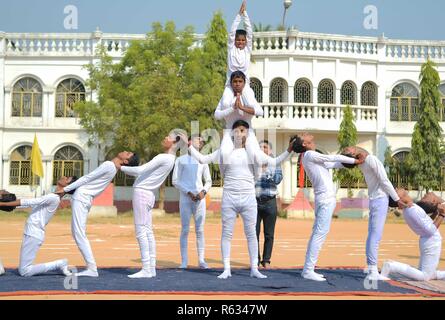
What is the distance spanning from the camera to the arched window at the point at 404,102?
31.6 m

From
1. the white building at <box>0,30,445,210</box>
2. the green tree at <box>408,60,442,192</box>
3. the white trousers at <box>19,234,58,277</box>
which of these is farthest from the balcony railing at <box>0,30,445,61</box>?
the white trousers at <box>19,234,58,277</box>

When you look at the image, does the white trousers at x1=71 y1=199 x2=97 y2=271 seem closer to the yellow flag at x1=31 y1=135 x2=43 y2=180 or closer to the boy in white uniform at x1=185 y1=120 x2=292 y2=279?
the boy in white uniform at x1=185 y1=120 x2=292 y2=279

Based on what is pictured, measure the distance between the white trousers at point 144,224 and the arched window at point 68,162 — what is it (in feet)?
73.7

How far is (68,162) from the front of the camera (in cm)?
3134

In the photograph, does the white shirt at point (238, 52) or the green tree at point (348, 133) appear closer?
the white shirt at point (238, 52)

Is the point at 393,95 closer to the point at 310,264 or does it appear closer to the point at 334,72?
the point at 334,72

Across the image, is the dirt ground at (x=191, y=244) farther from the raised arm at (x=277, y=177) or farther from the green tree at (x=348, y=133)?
the green tree at (x=348, y=133)

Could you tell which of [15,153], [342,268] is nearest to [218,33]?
[15,153]

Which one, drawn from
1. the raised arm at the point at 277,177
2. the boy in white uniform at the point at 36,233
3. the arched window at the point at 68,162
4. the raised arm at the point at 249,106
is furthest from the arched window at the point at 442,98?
the boy in white uniform at the point at 36,233

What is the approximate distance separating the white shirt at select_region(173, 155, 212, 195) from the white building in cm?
1922

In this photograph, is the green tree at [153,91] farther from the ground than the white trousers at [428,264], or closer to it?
farther from the ground

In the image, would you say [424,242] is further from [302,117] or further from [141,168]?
[302,117]

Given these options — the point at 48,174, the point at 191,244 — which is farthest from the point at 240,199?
the point at 48,174

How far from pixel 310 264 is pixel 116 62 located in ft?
75.6
